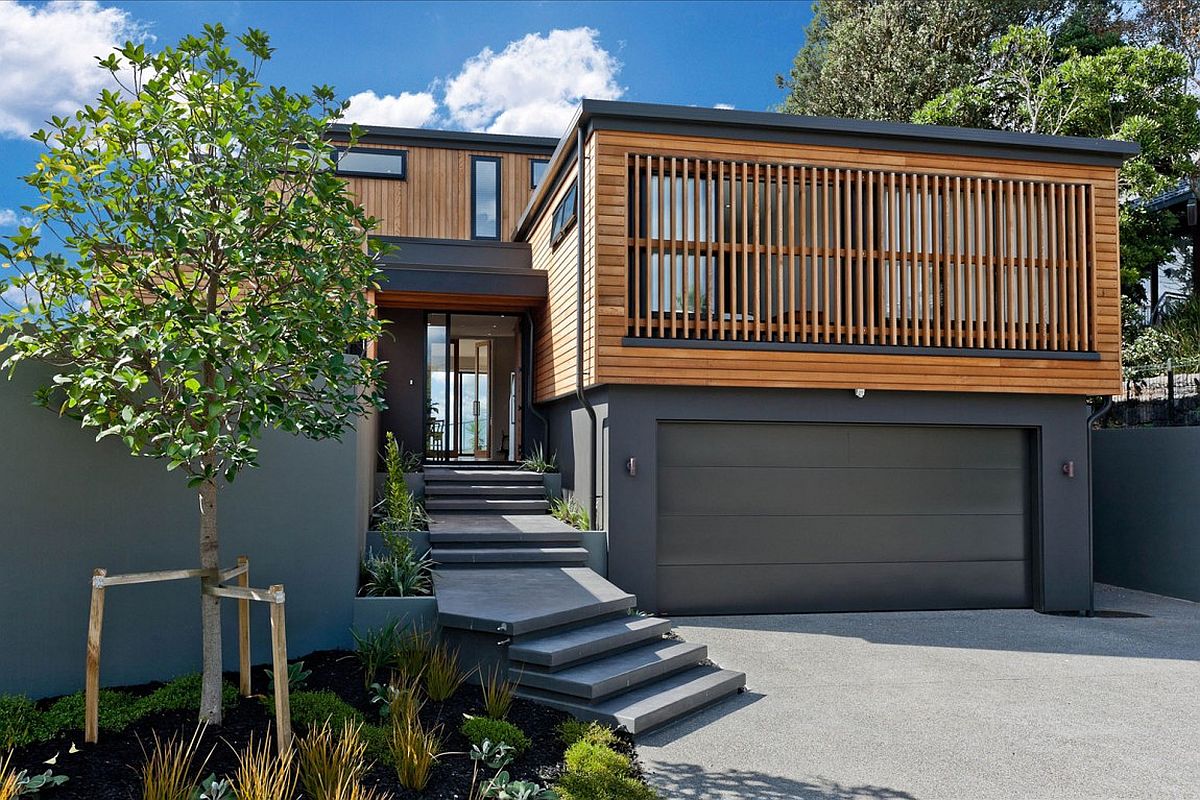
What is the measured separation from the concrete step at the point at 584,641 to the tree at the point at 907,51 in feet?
56.5

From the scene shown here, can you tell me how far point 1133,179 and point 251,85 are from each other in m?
14.1

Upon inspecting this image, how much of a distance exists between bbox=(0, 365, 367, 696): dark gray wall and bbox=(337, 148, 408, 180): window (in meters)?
10.1

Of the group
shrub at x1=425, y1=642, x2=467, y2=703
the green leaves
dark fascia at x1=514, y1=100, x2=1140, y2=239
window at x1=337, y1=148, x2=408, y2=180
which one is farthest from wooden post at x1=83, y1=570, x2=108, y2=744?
window at x1=337, y1=148, x2=408, y2=180

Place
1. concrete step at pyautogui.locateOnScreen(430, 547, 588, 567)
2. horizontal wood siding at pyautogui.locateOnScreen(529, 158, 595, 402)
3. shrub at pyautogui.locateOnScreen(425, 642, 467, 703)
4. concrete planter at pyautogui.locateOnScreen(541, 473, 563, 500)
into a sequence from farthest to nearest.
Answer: concrete planter at pyautogui.locateOnScreen(541, 473, 563, 500), horizontal wood siding at pyautogui.locateOnScreen(529, 158, 595, 402), concrete step at pyautogui.locateOnScreen(430, 547, 588, 567), shrub at pyautogui.locateOnScreen(425, 642, 467, 703)

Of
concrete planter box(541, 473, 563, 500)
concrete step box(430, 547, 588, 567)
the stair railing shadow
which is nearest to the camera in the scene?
the stair railing shadow

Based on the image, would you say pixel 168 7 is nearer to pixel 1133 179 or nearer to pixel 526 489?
pixel 526 489

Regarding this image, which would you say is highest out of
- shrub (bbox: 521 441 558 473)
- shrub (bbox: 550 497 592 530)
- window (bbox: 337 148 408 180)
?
window (bbox: 337 148 408 180)

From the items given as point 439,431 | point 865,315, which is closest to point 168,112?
point 865,315

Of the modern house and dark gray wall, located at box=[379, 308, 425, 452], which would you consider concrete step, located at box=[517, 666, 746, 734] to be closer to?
the modern house

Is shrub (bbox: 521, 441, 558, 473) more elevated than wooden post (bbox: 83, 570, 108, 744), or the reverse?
shrub (bbox: 521, 441, 558, 473)

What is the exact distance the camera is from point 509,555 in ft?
26.0

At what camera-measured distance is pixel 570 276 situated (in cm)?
925

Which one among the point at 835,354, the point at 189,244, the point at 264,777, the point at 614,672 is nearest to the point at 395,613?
the point at 614,672

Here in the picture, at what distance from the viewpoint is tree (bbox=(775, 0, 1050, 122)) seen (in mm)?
20047
